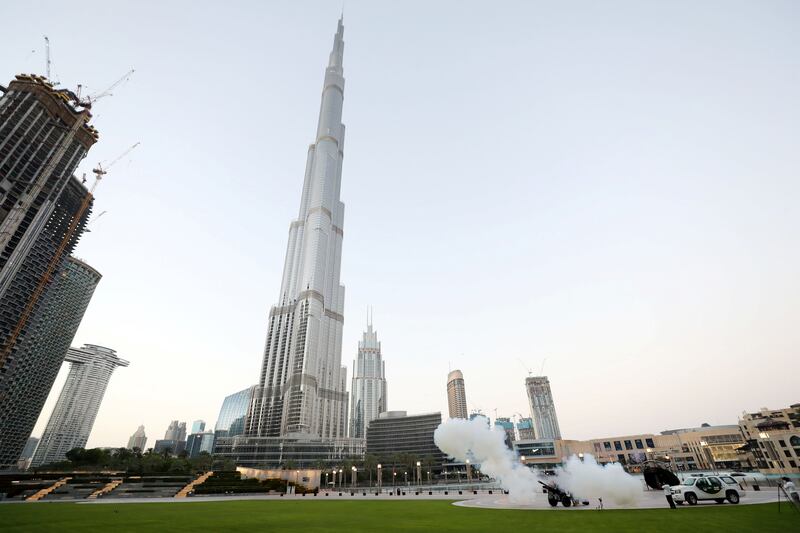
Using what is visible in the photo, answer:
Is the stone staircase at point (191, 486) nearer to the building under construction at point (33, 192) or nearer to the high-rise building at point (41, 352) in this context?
the building under construction at point (33, 192)

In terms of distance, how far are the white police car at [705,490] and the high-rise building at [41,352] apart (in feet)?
616

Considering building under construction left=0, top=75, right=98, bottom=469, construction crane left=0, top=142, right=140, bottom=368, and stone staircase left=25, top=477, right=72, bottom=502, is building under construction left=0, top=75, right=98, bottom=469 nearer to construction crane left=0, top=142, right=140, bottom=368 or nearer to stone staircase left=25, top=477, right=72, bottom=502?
construction crane left=0, top=142, right=140, bottom=368

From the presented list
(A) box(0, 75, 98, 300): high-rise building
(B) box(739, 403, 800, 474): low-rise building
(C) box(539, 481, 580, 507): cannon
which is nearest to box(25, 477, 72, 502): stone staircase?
(A) box(0, 75, 98, 300): high-rise building

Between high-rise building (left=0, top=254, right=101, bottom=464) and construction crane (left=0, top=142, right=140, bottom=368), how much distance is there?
7909 millimetres

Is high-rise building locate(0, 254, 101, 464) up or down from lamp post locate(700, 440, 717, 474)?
up

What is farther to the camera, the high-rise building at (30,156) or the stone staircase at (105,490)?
the high-rise building at (30,156)

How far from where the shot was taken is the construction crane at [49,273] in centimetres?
11819

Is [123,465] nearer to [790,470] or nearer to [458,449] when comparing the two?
[458,449]

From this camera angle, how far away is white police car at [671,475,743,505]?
30.4 m

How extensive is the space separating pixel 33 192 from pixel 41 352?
4187 inches

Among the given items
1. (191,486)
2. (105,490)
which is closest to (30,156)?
(105,490)

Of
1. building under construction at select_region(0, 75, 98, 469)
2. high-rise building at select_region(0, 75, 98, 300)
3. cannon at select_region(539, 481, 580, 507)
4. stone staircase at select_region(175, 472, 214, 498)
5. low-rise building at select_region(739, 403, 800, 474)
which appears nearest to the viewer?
cannon at select_region(539, 481, 580, 507)

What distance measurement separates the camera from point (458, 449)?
4516 cm

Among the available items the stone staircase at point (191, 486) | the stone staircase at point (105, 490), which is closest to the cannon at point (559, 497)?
the stone staircase at point (191, 486)
